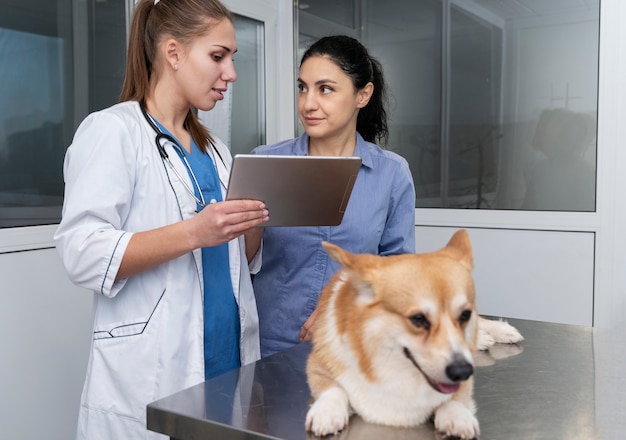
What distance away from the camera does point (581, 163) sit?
3012 mm

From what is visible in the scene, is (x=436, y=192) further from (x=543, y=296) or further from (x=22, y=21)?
(x=22, y=21)

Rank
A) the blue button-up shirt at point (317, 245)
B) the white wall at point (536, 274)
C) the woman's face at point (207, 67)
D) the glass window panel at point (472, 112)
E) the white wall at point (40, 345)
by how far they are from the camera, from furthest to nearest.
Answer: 1. the glass window panel at point (472, 112)
2. the white wall at point (536, 274)
3. the white wall at point (40, 345)
4. the blue button-up shirt at point (317, 245)
5. the woman's face at point (207, 67)

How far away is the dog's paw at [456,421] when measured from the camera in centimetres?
98

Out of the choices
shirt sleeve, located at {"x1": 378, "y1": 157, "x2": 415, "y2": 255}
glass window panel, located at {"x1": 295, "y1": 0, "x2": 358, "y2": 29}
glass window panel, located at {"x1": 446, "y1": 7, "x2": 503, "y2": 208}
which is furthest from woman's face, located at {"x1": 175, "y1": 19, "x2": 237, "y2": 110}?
glass window panel, located at {"x1": 295, "y1": 0, "x2": 358, "y2": 29}

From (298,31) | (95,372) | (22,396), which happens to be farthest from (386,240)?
(298,31)

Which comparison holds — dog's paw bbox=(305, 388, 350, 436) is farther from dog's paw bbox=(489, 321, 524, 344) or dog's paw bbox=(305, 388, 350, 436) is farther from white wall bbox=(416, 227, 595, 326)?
white wall bbox=(416, 227, 595, 326)

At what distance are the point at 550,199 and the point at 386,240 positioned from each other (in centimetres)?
149

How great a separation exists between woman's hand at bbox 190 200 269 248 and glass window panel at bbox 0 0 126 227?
1112mm

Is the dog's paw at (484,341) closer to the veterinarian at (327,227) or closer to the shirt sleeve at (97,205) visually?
the veterinarian at (327,227)

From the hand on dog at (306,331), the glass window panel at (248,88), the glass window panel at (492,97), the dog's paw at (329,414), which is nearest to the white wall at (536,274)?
the glass window panel at (492,97)

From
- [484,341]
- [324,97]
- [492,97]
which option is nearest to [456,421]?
[484,341]

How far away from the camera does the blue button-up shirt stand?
1.88 meters

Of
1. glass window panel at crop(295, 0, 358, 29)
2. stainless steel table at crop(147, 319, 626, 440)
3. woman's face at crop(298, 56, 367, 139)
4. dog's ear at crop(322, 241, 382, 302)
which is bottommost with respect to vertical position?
stainless steel table at crop(147, 319, 626, 440)

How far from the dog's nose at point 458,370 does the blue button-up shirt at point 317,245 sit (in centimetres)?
96
